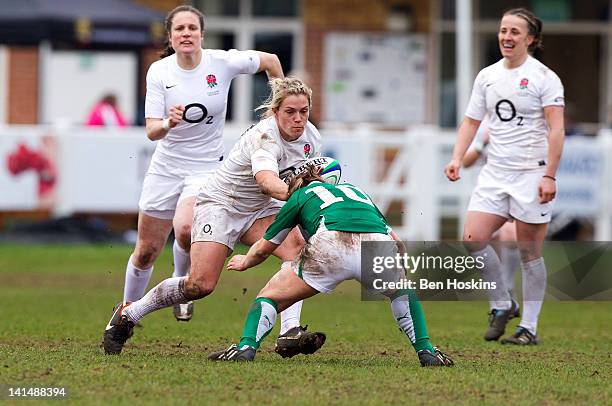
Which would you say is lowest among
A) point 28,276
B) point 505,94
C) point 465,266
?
point 28,276

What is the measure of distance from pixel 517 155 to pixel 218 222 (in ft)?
8.53

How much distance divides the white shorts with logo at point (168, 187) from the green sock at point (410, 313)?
2.20 metres

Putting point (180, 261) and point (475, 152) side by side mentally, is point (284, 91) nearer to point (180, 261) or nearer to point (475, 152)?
point (180, 261)

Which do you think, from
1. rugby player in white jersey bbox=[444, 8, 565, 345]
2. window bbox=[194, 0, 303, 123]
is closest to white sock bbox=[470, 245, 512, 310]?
rugby player in white jersey bbox=[444, 8, 565, 345]

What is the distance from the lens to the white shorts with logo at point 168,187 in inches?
388

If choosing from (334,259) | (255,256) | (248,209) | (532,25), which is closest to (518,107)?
(532,25)

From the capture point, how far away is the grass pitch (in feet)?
23.7

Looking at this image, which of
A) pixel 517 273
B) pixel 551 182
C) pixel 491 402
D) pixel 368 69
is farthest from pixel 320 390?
pixel 368 69

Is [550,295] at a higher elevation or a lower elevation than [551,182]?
lower

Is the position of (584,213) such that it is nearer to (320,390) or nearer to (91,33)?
(91,33)

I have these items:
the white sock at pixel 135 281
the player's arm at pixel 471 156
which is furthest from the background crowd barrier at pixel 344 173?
the white sock at pixel 135 281

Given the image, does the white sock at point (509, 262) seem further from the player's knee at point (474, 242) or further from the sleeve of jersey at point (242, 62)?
the sleeve of jersey at point (242, 62)

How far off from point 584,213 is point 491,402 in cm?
1303

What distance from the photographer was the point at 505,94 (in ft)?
33.2
